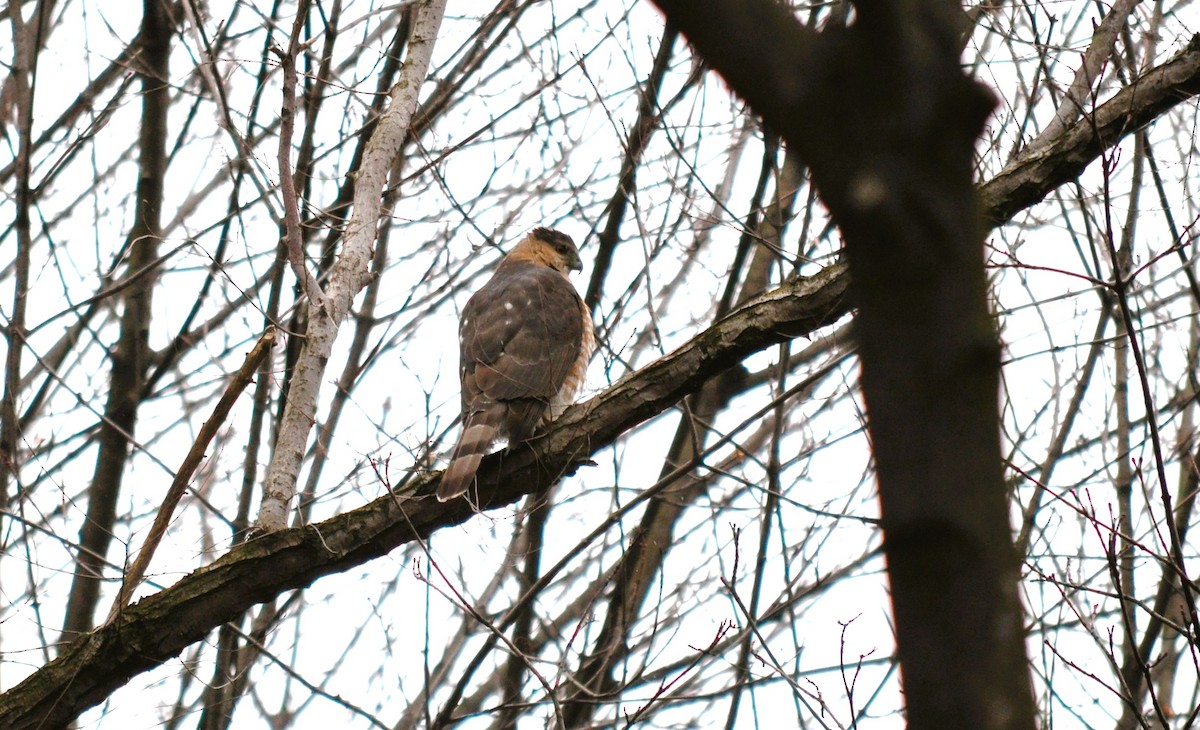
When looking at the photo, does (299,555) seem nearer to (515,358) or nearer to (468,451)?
(468,451)

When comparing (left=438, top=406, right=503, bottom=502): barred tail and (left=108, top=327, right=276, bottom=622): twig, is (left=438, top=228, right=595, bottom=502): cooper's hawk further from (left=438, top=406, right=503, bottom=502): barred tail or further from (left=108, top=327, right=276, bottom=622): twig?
(left=108, top=327, right=276, bottom=622): twig

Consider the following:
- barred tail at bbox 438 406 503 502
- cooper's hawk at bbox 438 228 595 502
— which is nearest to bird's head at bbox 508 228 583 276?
cooper's hawk at bbox 438 228 595 502

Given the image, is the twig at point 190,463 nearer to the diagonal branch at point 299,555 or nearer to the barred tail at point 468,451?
the diagonal branch at point 299,555

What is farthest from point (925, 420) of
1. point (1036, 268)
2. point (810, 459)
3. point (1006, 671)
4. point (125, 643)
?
point (810, 459)

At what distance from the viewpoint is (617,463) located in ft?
19.0

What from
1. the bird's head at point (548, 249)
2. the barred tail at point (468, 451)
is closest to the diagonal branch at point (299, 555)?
the barred tail at point (468, 451)

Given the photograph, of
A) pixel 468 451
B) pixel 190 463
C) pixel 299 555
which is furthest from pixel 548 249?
pixel 190 463

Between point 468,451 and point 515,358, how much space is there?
1.00 m

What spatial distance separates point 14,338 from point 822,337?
4.49 metres

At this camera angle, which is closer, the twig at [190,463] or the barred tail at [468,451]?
the twig at [190,463]

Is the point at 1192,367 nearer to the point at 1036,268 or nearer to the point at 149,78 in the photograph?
the point at 1036,268

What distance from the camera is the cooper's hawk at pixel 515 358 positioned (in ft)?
15.8

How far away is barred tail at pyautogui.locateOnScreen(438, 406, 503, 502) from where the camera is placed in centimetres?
428

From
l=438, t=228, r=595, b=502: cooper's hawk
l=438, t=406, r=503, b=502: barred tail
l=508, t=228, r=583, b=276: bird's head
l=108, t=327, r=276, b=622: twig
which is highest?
l=508, t=228, r=583, b=276: bird's head
